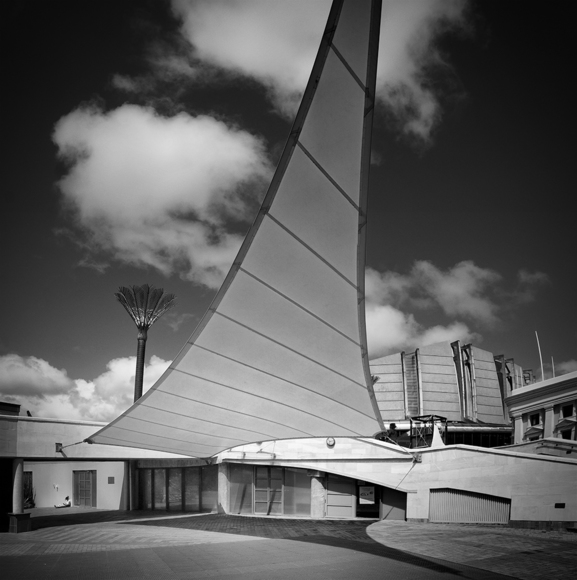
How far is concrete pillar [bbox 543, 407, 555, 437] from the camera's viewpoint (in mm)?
31367

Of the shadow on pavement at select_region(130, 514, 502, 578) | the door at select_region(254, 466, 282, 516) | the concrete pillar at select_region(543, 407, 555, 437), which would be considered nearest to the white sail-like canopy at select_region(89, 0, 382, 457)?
the shadow on pavement at select_region(130, 514, 502, 578)

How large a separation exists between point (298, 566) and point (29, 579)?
5.00 metres

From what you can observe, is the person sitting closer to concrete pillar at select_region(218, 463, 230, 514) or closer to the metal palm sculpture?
the metal palm sculpture

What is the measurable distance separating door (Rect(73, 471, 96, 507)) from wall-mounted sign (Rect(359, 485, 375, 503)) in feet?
50.8

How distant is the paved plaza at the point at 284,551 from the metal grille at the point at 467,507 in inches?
25.2

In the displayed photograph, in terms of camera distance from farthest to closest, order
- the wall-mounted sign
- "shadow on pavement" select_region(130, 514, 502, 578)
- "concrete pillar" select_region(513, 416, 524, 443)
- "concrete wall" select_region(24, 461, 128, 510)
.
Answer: "concrete pillar" select_region(513, 416, 524, 443)
"concrete wall" select_region(24, 461, 128, 510)
the wall-mounted sign
"shadow on pavement" select_region(130, 514, 502, 578)

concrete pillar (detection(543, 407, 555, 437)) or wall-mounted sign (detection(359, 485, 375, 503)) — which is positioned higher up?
concrete pillar (detection(543, 407, 555, 437))

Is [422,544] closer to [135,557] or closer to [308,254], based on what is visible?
[135,557]

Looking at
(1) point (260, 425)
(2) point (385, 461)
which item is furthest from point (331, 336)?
(2) point (385, 461)

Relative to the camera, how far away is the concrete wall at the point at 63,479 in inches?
1137

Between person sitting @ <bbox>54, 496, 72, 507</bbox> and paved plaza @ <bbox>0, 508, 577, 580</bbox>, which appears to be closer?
paved plaza @ <bbox>0, 508, 577, 580</bbox>

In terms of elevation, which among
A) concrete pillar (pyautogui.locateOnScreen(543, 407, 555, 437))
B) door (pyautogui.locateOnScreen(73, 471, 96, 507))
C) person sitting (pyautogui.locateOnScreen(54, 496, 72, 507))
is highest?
concrete pillar (pyautogui.locateOnScreen(543, 407, 555, 437))

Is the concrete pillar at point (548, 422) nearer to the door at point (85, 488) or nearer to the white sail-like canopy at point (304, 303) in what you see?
the white sail-like canopy at point (304, 303)

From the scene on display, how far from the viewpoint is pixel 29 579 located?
9.93 meters
